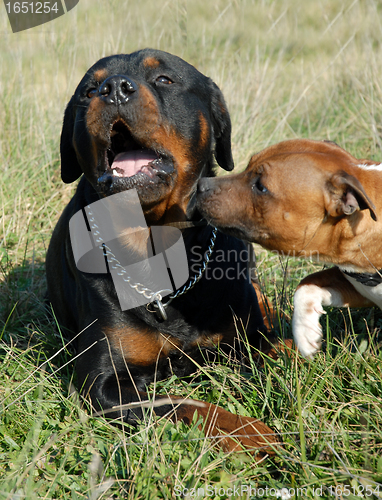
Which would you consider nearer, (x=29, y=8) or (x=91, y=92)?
(x=91, y=92)

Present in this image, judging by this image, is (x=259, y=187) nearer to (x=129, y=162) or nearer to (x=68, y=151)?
(x=129, y=162)

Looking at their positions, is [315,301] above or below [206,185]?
below

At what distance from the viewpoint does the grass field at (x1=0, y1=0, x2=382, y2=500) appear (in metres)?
2.06

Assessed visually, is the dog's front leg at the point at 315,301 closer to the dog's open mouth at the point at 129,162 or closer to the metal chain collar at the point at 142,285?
the metal chain collar at the point at 142,285

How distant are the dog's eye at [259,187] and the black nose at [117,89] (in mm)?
804

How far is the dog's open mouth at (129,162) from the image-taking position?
265cm

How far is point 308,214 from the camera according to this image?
2643 millimetres

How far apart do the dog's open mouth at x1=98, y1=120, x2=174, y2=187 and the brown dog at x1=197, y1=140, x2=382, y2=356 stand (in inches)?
11.8

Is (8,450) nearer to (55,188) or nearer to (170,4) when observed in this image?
(55,188)

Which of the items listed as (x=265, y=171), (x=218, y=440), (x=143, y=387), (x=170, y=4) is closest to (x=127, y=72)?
(x=265, y=171)
